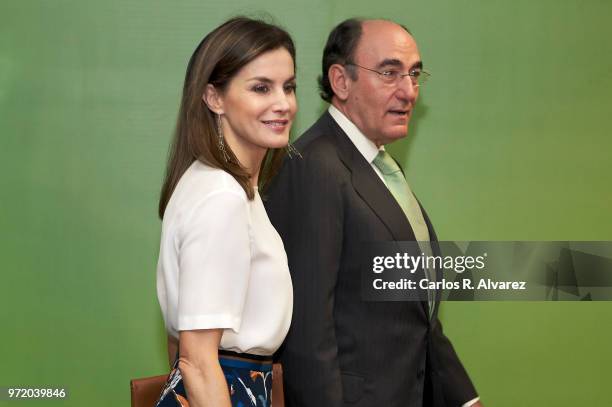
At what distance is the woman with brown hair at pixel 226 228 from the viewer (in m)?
1.82

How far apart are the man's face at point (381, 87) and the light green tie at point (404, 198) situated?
8 cm

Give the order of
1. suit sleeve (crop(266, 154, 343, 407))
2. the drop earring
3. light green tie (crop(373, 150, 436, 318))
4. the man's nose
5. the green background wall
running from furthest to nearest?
the green background wall < the man's nose < light green tie (crop(373, 150, 436, 318)) < suit sleeve (crop(266, 154, 343, 407)) < the drop earring

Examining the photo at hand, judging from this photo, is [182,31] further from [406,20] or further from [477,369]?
[477,369]

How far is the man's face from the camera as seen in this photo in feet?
9.23

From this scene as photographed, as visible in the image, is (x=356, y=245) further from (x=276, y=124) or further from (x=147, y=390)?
(x=147, y=390)

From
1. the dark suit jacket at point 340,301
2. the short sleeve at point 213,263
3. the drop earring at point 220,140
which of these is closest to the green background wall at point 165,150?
the dark suit jacket at point 340,301

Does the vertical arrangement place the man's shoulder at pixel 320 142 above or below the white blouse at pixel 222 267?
above

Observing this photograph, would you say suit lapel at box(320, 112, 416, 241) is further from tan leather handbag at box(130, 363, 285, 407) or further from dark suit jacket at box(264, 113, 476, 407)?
tan leather handbag at box(130, 363, 285, 407)

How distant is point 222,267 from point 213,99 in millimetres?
438

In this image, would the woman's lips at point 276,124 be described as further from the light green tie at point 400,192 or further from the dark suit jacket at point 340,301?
the light green tie at point 400,192

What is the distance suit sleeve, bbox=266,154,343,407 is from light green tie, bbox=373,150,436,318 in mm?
310

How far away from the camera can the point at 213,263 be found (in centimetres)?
181

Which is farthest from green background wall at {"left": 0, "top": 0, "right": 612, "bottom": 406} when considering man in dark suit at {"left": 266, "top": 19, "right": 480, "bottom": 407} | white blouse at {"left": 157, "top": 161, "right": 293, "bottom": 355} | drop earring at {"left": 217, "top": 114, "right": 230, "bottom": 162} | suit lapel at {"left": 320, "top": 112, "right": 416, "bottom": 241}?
white blouse at {"left": 157, "top": 161, "right": 293, "bottom": 355}

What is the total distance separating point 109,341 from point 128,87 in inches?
40.2
